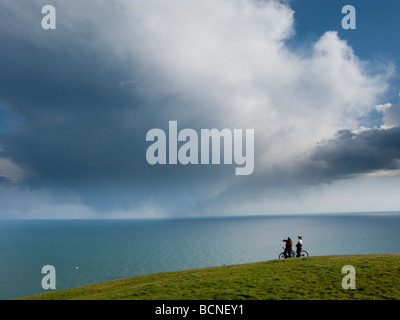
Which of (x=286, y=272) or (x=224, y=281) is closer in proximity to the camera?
(x=224, y=281)

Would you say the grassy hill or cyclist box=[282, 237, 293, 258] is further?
cyclist box=[282, 237, 293, 258]

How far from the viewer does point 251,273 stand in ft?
76.7

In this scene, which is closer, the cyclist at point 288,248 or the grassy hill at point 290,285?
the grassy hill at point 290,285

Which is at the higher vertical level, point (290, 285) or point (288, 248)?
point (290, 285)

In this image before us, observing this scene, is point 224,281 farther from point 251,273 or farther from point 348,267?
point 348,267

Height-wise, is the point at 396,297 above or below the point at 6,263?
above

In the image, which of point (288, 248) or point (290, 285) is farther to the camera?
point (288, 248)
